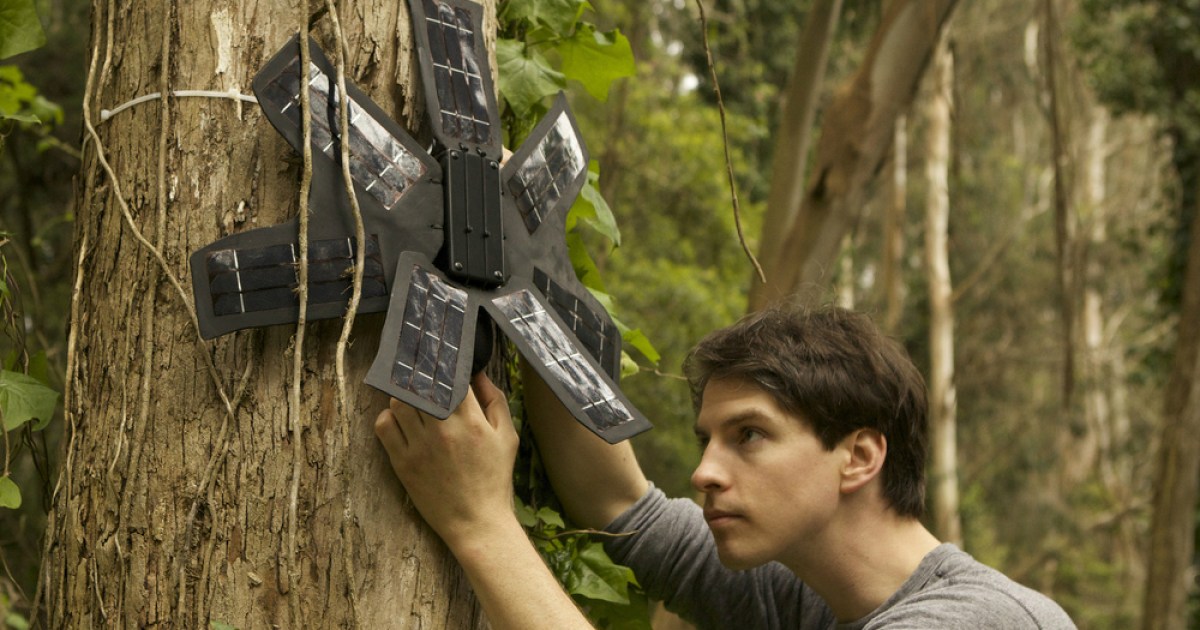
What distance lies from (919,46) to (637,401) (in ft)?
30.4

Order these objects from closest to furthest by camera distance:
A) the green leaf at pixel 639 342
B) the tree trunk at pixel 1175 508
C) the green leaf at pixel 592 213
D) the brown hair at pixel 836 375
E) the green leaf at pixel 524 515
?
the green leaf at pixel 524 515
the brown hair at pixel 836 375
the green leaf at pixel 592 213
the green leaf at pixel 639 342
the tree trunk at pixel 1175 508

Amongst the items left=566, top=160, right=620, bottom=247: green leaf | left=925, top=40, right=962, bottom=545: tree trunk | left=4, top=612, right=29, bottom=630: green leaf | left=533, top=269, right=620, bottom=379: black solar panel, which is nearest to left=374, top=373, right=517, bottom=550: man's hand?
left=533, top=269, right=620, bottom=379: black solar panel

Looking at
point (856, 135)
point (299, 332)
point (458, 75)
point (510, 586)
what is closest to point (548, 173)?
point (458, 75)

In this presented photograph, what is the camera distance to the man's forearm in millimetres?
1871

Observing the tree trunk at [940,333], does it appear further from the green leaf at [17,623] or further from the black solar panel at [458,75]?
the black solar panel at [458,75]

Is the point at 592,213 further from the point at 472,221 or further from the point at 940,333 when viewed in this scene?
the point at 940,333

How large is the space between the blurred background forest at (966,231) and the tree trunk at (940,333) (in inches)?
5.1

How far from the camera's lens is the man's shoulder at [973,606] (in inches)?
83.9

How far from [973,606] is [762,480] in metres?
0.44

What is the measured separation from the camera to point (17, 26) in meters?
2.14

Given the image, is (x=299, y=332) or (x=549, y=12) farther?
(x=549, y=12)

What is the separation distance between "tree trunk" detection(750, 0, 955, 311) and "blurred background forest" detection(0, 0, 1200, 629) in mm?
138

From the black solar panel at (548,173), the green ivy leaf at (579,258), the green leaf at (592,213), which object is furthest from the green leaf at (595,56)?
the black solar panel at (548,173)

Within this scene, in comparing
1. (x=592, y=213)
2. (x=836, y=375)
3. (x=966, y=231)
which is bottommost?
(x=836, y=375)
